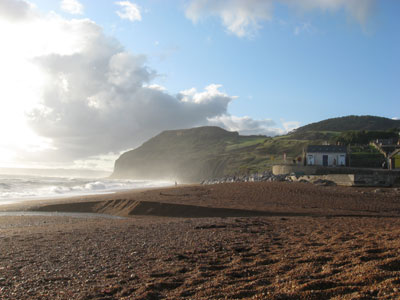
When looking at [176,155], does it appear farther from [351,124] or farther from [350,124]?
[351,124]

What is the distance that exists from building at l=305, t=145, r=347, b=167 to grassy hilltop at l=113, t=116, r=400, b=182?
25.9 meters

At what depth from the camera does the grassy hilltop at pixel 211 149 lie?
273 ft

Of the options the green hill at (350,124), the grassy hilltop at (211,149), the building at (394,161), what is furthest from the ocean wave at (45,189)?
the green hill at (350,124)

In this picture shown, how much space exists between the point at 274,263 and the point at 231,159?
257 ft

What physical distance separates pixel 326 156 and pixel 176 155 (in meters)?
82.1

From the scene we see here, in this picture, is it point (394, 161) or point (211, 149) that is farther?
point (211, 149)

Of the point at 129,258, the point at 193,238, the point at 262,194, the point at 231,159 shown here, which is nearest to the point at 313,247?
the point at 193,238

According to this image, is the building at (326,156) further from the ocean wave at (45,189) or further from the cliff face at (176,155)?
the cliff face at (176,155)

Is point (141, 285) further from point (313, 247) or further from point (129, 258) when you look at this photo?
point (313, 247)

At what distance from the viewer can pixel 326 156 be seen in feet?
152

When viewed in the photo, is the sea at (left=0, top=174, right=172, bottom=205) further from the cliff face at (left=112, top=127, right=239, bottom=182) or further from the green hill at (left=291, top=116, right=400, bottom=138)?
the green hill at (left=291, top=116, right=400, bottom=138)

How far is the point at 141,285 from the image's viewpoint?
5.93m

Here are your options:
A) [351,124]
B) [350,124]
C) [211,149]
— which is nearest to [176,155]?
[211,149]

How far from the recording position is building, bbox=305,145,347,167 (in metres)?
45.7
